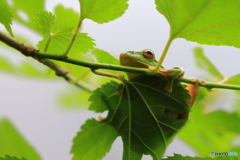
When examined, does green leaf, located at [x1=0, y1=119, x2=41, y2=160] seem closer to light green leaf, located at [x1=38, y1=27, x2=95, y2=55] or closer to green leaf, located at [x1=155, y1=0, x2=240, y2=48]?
light green leaf, located at [x1=38, y1=27, x2=95, y2=55]

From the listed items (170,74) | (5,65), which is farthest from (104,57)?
(5,65)

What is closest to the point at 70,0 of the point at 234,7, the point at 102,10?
the point at 102,10

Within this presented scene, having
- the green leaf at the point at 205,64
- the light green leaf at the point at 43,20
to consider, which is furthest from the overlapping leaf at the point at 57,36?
the green leaf at the point at 205,64

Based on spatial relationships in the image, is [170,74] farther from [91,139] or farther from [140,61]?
[91,139]

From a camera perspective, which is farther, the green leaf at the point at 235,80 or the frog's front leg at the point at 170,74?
the green leaf at the point at 235,80

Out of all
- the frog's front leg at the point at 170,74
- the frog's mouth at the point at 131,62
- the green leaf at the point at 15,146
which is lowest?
the green leaf at the point at 15,146

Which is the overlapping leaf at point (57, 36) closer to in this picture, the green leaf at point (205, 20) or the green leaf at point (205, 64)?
the green leaf at point (205, 20)
